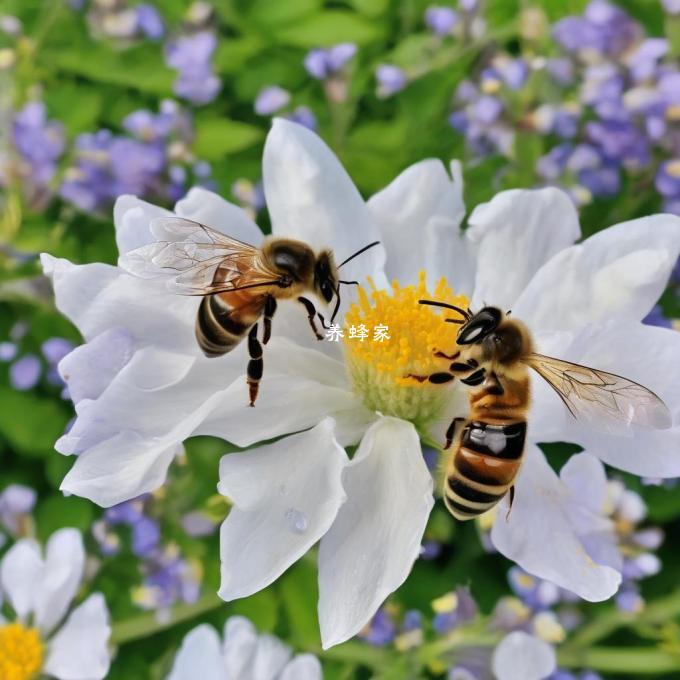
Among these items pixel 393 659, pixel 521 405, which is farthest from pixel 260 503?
pixel 393 659

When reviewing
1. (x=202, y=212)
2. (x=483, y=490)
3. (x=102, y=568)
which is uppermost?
(x=202, y=212)

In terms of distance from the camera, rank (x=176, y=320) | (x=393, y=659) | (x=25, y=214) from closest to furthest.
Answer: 1. (x=176, y=320)
2. (x=393, y=659)
3. (x=25, y=214)

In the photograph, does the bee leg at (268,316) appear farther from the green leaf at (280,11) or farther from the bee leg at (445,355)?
the green leaf at (280,11)

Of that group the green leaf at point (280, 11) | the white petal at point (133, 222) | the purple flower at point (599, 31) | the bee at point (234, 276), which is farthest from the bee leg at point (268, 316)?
the green leaf at point (280, 11)

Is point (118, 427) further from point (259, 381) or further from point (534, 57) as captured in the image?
point (534, 57)

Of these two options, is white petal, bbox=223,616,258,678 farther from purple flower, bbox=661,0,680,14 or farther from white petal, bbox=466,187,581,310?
purple flower, bbox=661,0,680,14

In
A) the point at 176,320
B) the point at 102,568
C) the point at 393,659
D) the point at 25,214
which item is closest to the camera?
the point at 176,320

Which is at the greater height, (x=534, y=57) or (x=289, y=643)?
(x=534, y=57)
